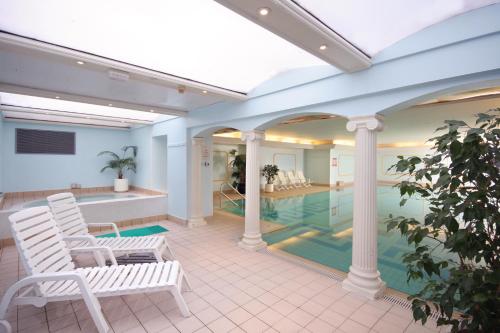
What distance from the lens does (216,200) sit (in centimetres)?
1002

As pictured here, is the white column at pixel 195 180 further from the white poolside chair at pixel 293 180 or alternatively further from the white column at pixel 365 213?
the white poolside chair at pixel 293 180

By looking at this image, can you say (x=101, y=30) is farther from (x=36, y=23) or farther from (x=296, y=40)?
(x=296, y=40)

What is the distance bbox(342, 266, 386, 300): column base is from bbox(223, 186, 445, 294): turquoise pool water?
1.70ft

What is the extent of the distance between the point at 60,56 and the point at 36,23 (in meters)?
0.40

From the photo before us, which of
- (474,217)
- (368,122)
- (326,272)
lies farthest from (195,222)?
(474,217)

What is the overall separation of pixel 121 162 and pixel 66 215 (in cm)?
542

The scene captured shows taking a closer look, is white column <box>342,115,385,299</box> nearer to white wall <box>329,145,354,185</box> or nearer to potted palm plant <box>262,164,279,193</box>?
potted palm plant <box>262,164,279,193</box>

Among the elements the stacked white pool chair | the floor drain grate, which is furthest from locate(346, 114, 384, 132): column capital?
the stacked white pool chair

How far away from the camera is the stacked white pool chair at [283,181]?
42.5 ft

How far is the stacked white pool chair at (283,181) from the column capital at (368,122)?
389 inches

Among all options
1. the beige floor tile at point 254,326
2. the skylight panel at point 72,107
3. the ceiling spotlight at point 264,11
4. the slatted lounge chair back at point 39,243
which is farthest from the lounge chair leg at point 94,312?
the skylight panel at point 72,107

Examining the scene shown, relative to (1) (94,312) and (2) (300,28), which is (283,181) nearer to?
(2) (300,28)

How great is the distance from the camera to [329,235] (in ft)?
17.7

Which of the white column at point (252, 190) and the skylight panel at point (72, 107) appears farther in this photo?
the skylight panel at point (72, 107)
